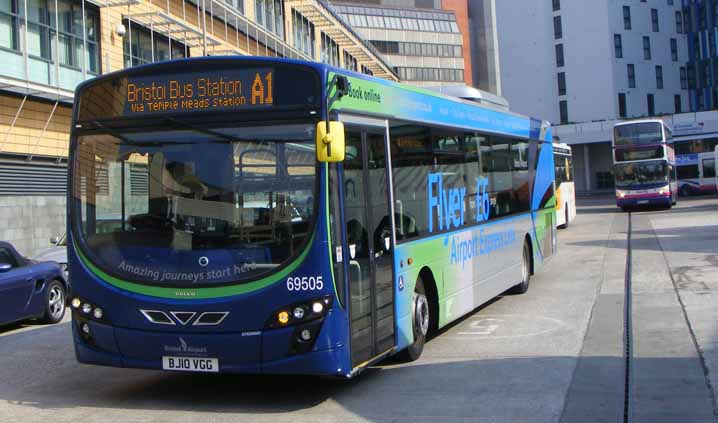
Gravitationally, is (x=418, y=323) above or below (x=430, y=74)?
below

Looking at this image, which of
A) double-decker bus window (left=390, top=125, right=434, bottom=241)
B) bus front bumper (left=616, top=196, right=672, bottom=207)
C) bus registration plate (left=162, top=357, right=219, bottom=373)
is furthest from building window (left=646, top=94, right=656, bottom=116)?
bus registration plate (left=162, top=357, right=219, bottom=373)

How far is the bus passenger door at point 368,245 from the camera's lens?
725 centimetres

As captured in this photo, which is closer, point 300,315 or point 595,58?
point 300,315

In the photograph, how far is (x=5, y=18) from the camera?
2158cm

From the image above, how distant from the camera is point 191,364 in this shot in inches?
273

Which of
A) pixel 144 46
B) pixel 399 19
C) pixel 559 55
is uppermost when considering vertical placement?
pixel 399 19

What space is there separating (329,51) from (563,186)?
75.6ft

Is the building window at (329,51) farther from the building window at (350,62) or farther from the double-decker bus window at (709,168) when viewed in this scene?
the double-decker bus window at (709,168)

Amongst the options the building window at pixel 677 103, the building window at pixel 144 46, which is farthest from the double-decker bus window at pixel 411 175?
the building window at pixel 677 103

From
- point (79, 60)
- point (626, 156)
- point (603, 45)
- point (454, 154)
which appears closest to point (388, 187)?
point (454, 154)

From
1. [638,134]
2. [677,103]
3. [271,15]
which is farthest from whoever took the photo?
[677,103]

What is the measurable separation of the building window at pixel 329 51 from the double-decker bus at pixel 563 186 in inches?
757

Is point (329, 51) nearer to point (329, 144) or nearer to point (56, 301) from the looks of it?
point (56, 301)

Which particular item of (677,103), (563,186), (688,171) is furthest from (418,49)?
(563,186)
